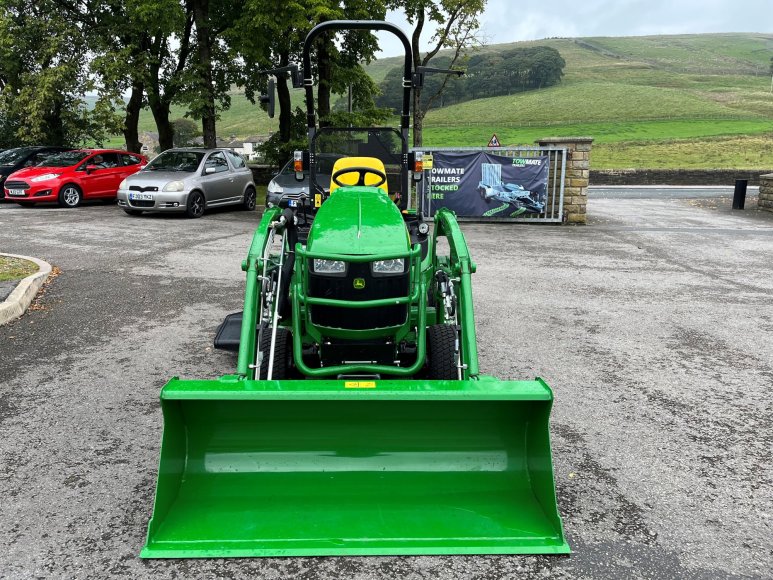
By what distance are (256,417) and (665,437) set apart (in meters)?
2.66

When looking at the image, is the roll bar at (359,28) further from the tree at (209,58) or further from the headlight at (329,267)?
the tree at (209,58)

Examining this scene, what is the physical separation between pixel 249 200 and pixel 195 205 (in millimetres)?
2143

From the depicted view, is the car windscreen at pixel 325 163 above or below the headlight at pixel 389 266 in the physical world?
above

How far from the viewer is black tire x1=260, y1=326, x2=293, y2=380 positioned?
409 centimetres

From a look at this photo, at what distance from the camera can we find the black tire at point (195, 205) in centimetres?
1552

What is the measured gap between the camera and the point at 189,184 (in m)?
15.5

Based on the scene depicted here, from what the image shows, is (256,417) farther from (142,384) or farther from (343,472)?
(142,384)

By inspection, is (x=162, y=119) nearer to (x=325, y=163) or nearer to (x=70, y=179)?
(x=70, y=179)

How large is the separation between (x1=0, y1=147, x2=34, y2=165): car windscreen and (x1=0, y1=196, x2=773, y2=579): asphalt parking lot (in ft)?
34.7

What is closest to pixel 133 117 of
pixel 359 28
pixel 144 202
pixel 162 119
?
pixel 162 119

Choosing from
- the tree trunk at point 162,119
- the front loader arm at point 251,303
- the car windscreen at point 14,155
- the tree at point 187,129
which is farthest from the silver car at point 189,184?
the tree at point 187,129

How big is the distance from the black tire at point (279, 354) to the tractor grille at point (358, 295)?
386 millimetres

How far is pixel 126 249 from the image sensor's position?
36.8 feet

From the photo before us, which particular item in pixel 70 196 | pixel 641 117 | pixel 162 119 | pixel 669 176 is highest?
pixel 641 117
